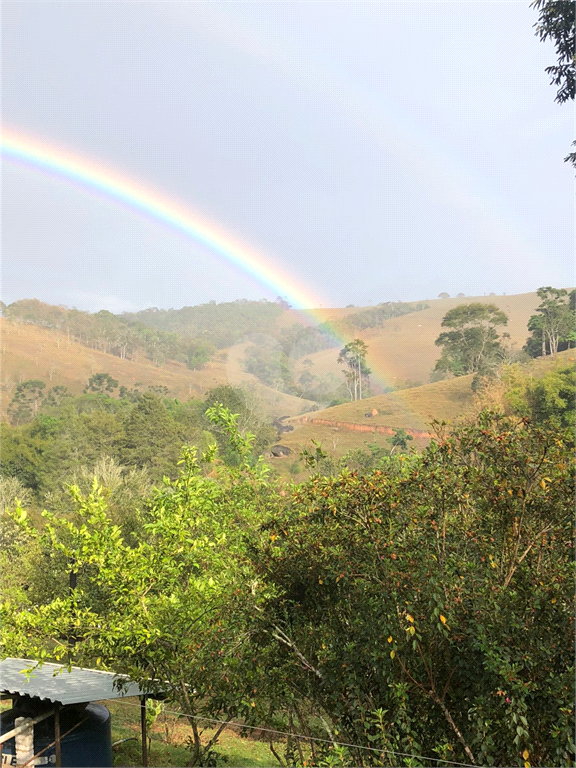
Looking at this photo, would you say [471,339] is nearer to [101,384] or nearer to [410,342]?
[410,342]

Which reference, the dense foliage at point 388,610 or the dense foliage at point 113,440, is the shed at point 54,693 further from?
the dense foliage at point 113,440

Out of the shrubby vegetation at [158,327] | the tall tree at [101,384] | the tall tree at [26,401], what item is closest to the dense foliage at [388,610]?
the tall tree at [26,401]

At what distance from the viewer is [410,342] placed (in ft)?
322

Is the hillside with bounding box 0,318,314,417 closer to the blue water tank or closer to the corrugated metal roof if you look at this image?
the corrugated metal roof

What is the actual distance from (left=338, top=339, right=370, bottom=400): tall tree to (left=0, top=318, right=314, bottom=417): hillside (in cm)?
686

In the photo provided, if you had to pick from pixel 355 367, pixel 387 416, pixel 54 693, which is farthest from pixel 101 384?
pixel 54 693

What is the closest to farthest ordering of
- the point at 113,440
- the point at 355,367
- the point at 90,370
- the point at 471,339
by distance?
the point at 113,440 → the point at 471,339 → the point at 355,367 → the point at 90,370

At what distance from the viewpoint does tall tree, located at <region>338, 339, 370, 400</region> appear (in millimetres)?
79625

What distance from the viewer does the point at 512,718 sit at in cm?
361

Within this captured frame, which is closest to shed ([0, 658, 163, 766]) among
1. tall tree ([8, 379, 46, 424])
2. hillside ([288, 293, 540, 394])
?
tall tree ([8, 379, 46, 424])

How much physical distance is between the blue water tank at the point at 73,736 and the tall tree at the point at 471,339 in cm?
5929

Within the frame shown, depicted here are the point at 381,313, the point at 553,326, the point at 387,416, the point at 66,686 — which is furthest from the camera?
the point at 381,313

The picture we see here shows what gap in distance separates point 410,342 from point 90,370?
4481cm

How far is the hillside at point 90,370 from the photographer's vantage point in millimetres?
88625
